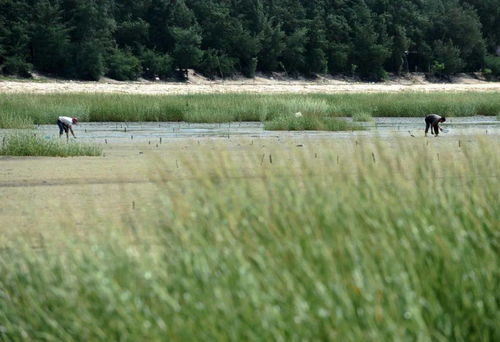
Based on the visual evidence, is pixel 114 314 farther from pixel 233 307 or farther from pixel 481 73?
pixel 481 73

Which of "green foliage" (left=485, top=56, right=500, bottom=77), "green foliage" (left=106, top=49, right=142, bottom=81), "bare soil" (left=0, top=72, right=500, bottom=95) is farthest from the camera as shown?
"green foliage" (left=485, top=56, right=500, bottom=77)

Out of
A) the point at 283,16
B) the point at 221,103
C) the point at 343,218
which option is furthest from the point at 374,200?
the point at 283,16

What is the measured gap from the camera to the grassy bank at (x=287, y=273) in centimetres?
399

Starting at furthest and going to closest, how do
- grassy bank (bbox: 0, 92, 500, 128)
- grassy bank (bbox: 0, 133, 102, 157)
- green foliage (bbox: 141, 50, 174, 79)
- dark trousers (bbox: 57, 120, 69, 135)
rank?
1. green foliage (bbox: 141, 50, 174, 79)
2. grassy bank (bbox: 0, 92, 500, 128)
3. dark trousers (bbox: 57, 120, 69, 135)
4. grassy bank (bbox: 0, 133, 102, 157)

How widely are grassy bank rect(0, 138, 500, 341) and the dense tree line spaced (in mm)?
47676

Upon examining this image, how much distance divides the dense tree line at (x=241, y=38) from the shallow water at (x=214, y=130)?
26.2m

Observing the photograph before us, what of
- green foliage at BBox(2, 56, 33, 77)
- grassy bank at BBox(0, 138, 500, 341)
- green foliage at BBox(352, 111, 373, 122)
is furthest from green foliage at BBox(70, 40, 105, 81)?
grassy bank at BBox(0, 138, 500, 341)

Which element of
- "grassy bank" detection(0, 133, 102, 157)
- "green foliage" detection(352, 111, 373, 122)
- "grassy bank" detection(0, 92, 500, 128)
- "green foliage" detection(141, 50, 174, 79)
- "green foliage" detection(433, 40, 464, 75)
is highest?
"grassy bank" detection(0, 133, 102, 157)

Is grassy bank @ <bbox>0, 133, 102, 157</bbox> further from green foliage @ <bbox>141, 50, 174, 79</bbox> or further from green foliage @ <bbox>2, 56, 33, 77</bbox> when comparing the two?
green foliage @ <bbox>141, 50, 174, 79</bbox>

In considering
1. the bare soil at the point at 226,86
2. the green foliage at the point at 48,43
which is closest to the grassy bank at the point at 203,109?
the bare soil at the point at 226,86

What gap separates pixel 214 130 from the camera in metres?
24.9

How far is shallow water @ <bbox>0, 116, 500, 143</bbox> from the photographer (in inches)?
874

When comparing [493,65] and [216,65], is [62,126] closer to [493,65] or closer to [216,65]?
[216,65]

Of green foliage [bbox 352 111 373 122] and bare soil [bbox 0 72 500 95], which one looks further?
bare soil [bbox 0 72 500 95]
